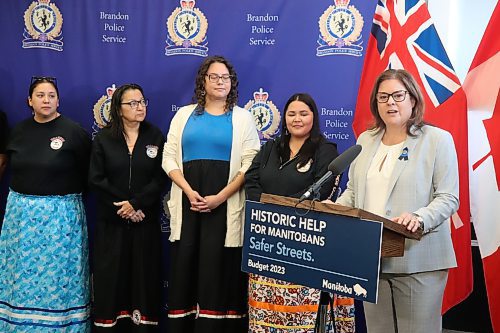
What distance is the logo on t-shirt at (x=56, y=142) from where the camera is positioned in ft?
11.5

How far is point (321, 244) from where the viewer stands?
1.85 meters

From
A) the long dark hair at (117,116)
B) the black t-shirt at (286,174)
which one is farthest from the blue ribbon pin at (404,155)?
the long dark hair at (117,116)

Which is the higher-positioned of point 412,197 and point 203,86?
point 203,86

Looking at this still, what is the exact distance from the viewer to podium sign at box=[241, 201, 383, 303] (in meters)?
1.77

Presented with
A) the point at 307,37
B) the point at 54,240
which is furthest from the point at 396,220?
the point at 54,240

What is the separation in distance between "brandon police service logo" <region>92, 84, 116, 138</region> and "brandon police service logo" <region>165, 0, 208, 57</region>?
500 millimetres

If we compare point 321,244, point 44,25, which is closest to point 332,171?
point 321,244

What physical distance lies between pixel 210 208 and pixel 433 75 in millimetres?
1374

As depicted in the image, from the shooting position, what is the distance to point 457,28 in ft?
11.0

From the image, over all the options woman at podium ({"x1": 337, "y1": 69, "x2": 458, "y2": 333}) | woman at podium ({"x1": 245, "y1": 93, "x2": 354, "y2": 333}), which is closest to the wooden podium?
woman at podium ({"x1": 337, "y1": 69, "x2": 458, "y2": 333})

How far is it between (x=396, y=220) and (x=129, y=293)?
2060mm

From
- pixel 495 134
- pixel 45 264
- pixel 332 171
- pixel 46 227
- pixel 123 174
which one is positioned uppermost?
pixel 495 134

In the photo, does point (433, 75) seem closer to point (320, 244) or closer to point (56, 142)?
point (320, 244)

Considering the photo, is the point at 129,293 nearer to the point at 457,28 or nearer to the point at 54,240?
the point at 54,240
